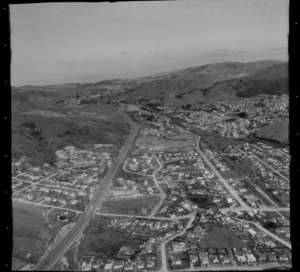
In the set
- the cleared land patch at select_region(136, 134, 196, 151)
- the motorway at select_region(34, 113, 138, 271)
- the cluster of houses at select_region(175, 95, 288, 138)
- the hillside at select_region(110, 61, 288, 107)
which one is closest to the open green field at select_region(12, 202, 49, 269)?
the motorway at select_region(34, 113, 138, 271)

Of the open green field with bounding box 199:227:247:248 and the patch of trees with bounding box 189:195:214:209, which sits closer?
the open green field with bounding box 199:227:247:248

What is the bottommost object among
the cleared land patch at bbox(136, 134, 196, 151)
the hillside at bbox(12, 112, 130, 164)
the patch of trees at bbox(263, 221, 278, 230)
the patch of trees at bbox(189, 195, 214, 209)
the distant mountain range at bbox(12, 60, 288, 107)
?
the patch of trees at bbox(263, 221, 278, 230)

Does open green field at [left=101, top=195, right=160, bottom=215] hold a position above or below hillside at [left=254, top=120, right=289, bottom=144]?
below

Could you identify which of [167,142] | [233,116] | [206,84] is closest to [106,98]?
[167,142]

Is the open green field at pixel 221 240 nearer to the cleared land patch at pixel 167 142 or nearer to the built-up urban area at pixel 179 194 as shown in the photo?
the built-up urban area at pixel 179 194

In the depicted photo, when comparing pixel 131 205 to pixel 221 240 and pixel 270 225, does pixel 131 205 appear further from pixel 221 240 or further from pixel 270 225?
pixel 270 225

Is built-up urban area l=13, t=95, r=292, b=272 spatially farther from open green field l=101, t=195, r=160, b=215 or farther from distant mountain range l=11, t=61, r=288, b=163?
distant mountain range l=11, t=61, r=288, b=163
